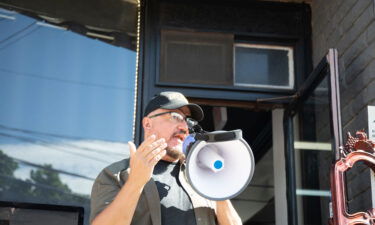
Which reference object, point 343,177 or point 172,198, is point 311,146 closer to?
point 343,177

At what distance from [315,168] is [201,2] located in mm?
1472

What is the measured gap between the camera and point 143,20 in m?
5.22

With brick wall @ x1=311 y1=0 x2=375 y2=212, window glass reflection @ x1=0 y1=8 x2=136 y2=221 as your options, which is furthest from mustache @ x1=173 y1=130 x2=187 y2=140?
window glass reflection @ x1=0 y1=8 x2=136 y2=221

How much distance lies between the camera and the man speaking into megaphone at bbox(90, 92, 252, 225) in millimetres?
2889

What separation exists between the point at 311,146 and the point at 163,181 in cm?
202

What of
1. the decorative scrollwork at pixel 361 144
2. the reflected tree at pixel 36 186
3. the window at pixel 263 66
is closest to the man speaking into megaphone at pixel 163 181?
→ the decorative scrollwork at pixel 361 144

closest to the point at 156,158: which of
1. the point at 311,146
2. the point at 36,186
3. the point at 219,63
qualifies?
the point at 36,186

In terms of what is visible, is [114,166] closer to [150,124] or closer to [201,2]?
[150,124]

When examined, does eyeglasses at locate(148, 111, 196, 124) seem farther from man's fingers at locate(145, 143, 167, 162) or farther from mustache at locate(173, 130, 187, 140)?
man's fingers at locate(145, 143, 167, 162)

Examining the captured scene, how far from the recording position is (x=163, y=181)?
3.14 meters

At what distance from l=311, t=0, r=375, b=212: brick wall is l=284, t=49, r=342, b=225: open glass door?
140 millimetres

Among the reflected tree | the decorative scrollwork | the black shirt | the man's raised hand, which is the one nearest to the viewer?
the man's raised hand

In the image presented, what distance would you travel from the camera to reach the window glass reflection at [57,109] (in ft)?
15.9

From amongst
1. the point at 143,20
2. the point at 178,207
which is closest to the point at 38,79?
the point at 143,20
